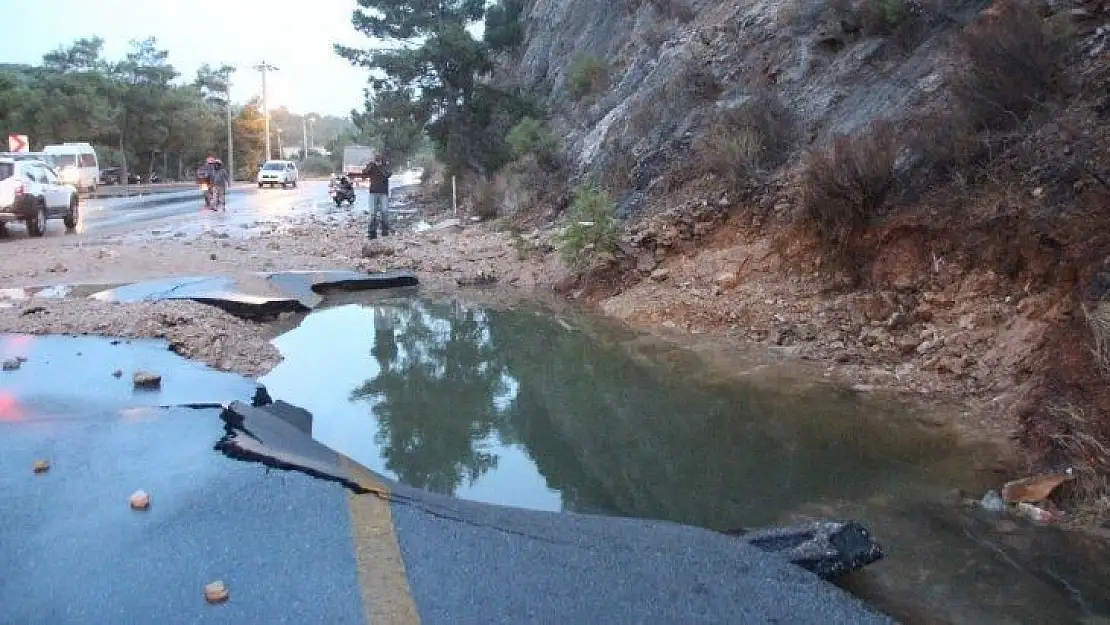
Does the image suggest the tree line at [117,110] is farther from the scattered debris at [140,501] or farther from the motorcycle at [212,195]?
the scattered debris at [140,501]

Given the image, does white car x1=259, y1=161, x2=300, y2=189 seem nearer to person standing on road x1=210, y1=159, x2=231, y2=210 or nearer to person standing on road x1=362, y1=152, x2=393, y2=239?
person standing on road x1=210, y1=159, x2=231, y2=210

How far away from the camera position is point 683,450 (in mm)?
6719

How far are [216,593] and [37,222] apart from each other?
1927 cm

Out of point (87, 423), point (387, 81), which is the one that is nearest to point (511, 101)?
point (387, 81)

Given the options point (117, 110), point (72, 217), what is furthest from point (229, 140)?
point (72, 217)

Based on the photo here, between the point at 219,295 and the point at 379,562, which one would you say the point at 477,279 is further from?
the point at 379,562

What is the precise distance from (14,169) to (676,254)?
1453 cm

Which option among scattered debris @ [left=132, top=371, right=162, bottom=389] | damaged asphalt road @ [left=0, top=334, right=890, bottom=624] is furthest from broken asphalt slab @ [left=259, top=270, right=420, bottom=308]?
damaged asphalt road @ [left=0, top=334, right=890, bottom=624]

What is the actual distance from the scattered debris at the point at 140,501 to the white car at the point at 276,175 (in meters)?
47.3

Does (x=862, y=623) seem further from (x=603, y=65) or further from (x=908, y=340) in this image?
(x=603, y=65)

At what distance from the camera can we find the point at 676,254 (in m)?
12.8

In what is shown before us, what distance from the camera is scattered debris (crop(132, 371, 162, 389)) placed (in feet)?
24.2

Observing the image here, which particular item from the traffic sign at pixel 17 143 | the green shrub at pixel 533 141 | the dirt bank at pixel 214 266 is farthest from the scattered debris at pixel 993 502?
the traffic sign at pixel 17 143

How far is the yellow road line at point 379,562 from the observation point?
3611mm
